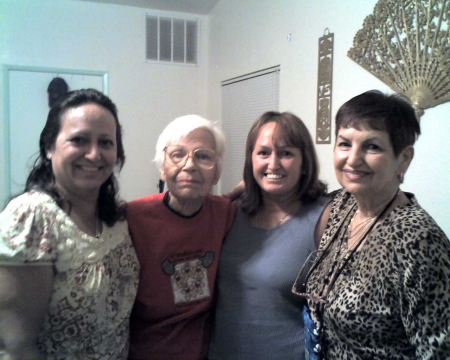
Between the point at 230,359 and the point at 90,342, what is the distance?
50cm

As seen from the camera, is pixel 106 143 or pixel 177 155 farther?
pixel 177 155

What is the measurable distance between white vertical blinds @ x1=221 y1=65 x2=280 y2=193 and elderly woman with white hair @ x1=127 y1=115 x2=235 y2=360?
1700mm

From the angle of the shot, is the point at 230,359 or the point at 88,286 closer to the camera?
the point at 88,286

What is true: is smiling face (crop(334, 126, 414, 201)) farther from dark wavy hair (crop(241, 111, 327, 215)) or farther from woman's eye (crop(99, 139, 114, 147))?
woman's eye (crop(99, 139, 114, 147))

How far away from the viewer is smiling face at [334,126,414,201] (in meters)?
1.03

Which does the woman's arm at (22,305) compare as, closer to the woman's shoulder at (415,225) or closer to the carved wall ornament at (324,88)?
the woman's shoulder at (415,225)

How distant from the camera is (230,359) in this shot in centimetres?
129

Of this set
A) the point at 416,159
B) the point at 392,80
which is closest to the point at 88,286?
the point at 416,159

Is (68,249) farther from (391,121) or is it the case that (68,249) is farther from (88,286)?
(391,121)

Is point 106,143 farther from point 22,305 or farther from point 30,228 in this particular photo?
point 22,305

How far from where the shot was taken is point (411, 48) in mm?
1696

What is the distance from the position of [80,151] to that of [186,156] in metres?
0.39

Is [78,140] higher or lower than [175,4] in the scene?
lower

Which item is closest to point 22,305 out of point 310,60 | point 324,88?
point 324,88
